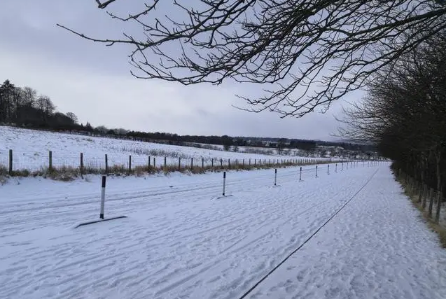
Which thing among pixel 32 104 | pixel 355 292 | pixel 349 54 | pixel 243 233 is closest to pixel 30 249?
pixel 243 233

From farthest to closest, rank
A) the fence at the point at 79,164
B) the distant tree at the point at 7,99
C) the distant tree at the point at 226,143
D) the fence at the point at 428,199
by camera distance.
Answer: the distant tree at the point at 226,143 < the distant tree at the point at 7,99 < the fence at the point at 79,164 < the fence at the point at 428,199

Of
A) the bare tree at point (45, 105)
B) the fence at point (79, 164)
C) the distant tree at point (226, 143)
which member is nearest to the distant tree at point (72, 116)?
the bare tree at point (45, 105)

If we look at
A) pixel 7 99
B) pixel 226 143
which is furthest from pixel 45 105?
pixel 226 143

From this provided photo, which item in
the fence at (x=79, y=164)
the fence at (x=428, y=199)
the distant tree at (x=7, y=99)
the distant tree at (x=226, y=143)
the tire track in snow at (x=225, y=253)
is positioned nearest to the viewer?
the tire track in snow at (x=225, y=253)

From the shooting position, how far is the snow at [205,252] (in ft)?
18.1

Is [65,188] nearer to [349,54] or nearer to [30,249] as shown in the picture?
[30,249]

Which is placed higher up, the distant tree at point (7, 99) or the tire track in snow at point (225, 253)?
the distant tree at point (7, 99)

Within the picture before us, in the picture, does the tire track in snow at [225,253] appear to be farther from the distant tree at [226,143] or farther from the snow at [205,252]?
the distant tree at [226,143]

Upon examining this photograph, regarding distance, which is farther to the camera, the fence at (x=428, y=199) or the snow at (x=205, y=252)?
the fence at (x=428, y=199)

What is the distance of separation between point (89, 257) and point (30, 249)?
3.81ft

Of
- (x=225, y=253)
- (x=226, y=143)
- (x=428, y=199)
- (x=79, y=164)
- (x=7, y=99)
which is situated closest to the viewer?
(x=225, y=253)

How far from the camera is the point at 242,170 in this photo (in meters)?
38.0

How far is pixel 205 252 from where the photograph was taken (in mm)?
7379

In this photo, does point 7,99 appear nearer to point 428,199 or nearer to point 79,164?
point 79,164
